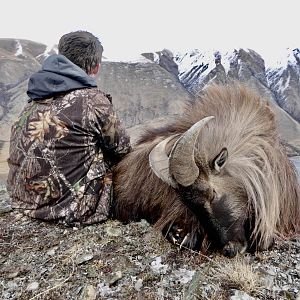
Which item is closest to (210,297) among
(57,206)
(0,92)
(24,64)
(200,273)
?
(200,273)

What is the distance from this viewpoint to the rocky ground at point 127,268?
3.19m

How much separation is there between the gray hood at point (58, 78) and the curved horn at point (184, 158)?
1380mm

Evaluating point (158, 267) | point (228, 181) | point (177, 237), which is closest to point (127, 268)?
point (158, 267)

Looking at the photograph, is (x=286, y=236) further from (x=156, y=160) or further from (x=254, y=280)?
(x=156, y=160)

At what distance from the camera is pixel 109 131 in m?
4.32

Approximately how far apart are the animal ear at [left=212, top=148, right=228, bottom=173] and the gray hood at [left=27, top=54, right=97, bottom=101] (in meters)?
1.41

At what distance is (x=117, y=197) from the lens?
14.8ft

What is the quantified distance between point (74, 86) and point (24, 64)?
58264mm

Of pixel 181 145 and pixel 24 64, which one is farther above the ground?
pixel 181 145

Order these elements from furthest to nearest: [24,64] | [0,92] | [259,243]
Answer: [24,64] < [0,92] < [259,243]

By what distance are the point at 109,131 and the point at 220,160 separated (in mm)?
1155

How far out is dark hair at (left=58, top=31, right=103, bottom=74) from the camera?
4.30m

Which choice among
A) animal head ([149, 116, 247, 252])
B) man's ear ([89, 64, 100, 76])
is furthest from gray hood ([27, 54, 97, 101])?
animal head ([149, 116, 247, 252])

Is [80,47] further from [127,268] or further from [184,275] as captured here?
[184,275]
